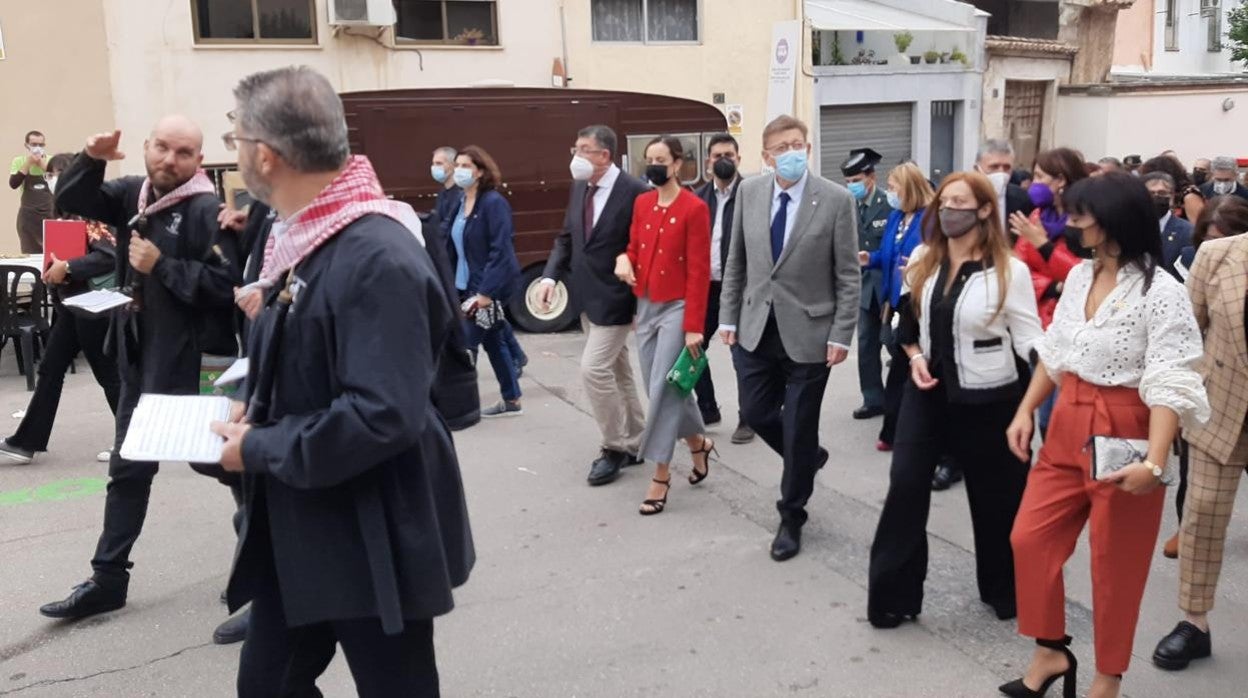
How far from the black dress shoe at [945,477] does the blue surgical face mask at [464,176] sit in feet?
11.8

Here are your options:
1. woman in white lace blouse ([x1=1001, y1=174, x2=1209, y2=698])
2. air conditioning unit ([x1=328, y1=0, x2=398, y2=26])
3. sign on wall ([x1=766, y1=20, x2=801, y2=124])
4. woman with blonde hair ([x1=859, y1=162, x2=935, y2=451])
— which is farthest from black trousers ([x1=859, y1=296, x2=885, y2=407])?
air conditioning unit ([x1=328, y1=0, x2=398, y2=26])

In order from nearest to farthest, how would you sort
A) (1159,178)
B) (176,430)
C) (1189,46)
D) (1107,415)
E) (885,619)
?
(176,430)
(1107,415)
(885,619)
(1159,178)
(1189,46)

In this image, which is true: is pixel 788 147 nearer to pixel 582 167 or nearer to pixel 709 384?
pixel 582 167

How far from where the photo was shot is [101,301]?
4.37 m

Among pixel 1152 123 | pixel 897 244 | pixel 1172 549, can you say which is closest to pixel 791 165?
pixel 897 244

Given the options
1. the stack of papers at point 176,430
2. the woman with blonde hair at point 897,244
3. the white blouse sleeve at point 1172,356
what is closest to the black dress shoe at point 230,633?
the stack of papers at point 176,430

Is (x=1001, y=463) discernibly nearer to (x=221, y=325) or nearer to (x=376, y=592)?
(x=376, y=592)

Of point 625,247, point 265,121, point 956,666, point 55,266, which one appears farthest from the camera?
point 625,247

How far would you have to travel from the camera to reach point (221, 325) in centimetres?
432

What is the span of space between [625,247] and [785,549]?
1926 millimetres

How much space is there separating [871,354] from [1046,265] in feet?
6.06

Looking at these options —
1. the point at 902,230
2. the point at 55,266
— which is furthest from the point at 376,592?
the point at 902,230

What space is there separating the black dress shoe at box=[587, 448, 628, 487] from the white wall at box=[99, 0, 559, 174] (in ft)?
25.5

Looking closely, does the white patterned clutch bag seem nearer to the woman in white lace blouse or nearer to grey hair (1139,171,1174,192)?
the woman in white lace blouse
